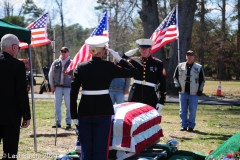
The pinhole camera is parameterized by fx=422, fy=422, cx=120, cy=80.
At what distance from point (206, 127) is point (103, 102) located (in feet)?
22.0

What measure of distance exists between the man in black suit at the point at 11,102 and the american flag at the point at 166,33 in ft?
17.9

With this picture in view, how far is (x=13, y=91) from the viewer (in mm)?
5918

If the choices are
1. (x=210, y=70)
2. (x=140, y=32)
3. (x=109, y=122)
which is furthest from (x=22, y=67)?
(x=210, y=70)

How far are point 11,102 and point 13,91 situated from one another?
0.52 ft

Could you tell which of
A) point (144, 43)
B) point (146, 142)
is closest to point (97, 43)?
point (146, 142)

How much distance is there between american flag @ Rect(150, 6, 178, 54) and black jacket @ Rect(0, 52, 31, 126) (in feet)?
17.8

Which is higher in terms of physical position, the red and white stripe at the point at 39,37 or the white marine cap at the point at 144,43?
the red and white stripe at the point at 39,37

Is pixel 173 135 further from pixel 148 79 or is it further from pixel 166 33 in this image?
pixel 166 33

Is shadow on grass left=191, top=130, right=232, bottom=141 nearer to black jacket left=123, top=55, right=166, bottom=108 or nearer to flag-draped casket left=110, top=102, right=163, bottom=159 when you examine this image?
black jacket left=123, top=55, right=166, bottom=108

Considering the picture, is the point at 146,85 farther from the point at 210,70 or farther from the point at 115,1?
the point at 210,70

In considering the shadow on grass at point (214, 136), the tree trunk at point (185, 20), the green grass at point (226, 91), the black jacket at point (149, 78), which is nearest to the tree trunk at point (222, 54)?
the green grass at point (226, 91)

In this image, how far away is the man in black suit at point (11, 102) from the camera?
5832mm

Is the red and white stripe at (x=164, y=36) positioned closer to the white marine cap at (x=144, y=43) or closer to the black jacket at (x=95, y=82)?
the white marine cap at (x=144, y=43)

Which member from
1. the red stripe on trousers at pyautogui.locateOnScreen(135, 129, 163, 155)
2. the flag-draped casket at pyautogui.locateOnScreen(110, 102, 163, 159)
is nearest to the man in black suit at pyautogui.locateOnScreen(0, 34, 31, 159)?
the flag-draped casket at pyautogui.locateOnScreen(110, 102, 163, 159)
